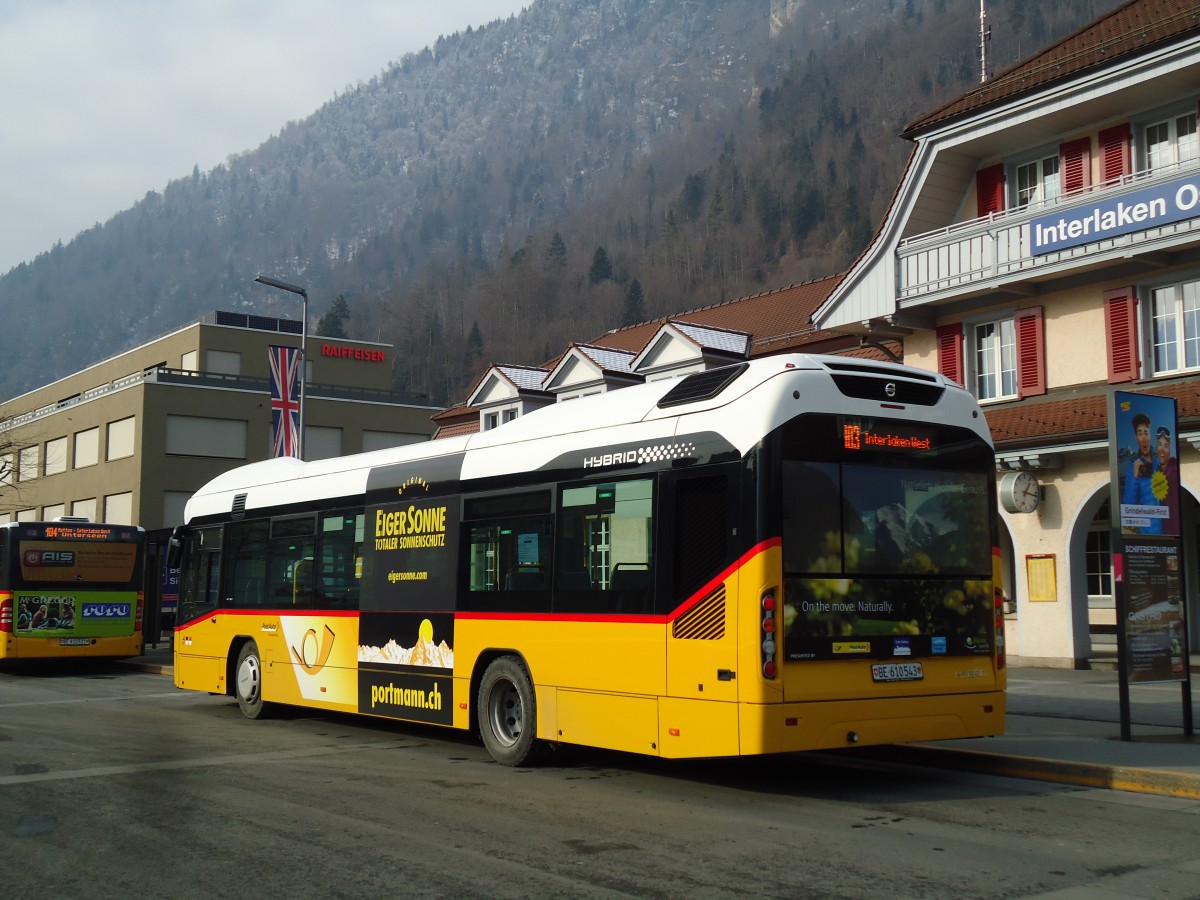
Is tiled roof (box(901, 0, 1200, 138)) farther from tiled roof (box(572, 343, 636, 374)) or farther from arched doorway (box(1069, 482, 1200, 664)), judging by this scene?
tiled roof (box(572, 343, 636, 374))

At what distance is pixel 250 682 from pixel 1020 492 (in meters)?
13.6

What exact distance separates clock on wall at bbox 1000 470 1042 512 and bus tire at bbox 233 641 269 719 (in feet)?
43.4

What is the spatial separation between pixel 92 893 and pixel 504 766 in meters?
5.10

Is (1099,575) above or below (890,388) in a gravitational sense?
below

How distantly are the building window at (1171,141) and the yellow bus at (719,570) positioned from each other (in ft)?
43.3

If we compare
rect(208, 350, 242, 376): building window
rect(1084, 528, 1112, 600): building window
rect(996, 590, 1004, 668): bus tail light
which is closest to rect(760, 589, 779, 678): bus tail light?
rect(996, 590, 1004, 668): bus tail light

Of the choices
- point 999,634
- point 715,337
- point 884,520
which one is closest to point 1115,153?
point 715,337

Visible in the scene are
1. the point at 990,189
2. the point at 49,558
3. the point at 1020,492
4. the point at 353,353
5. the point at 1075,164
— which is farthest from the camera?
the point at 353,353

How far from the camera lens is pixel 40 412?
7325cm

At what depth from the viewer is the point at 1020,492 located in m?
22.3

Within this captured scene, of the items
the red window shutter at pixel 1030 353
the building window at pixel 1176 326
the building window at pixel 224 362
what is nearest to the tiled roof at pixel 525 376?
the red window shutter at pixel 1030 353

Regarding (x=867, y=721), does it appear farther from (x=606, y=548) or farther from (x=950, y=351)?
(x=950, y=351)

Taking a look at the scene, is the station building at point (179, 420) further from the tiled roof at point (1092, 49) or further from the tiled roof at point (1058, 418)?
the tiled roof at point (1058, 418)

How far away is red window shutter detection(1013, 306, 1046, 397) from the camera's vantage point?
75.0 feet
